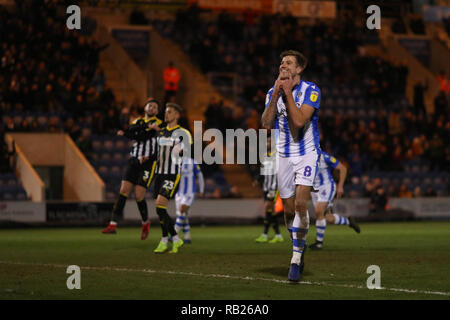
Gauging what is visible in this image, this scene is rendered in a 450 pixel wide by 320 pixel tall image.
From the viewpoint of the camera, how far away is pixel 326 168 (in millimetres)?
16594

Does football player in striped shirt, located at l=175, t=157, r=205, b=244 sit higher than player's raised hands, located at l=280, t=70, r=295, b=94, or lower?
lower

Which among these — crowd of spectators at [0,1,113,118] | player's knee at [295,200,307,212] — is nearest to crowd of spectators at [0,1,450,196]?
crowd of spectators at [0,1,113,118]

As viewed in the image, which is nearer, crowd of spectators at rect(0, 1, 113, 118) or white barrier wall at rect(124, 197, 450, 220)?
white barrier wall at rect(124, 197, 450, 220)

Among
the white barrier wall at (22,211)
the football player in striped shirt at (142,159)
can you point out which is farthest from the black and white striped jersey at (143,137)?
the white barrier wall at (22,211)

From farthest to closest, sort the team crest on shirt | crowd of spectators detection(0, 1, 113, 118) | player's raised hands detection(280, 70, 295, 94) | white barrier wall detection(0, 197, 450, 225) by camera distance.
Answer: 1. crowd of spectators detection(0, 1, 113, 118)
2. white barrier wall detection(0, 197, 450, 225)
3. the team crest on shirt
4. player's raised hands detection(280, 70, 295, 94)

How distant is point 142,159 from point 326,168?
3742 mm

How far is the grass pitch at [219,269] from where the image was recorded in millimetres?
8680

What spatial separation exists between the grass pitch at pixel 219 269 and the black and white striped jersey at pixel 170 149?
1499mm

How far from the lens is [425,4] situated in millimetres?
42219

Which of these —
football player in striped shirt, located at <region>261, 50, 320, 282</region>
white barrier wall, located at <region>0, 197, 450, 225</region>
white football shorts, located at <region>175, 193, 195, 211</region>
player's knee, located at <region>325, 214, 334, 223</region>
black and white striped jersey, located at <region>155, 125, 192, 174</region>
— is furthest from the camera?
white barrier wall, located at <region>0, 197, 450, 225</region>

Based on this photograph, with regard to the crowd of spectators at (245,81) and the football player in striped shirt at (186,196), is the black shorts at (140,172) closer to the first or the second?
the football player in striped shirt at (186,196)

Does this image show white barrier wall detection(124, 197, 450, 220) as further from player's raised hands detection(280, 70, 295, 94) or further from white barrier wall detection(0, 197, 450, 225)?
player's raised hands detection(280, 70, 295, 94)

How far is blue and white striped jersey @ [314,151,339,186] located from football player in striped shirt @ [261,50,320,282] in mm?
6007

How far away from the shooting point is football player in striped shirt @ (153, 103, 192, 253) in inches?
565
